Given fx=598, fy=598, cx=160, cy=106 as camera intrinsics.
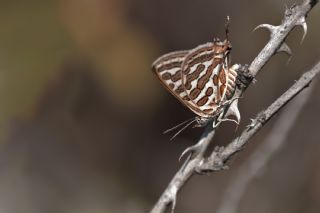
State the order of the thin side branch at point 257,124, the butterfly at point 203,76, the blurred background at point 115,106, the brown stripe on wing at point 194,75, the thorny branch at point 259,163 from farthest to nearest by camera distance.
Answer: the blurred background at point 115,106 → the thorny branch at point 259,163 → the brown stripe on wing at point 194,75 → the butterfly at point 203,76 → the thin side branch at point 257,124

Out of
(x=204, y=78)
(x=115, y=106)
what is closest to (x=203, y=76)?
(x=204, y=78)

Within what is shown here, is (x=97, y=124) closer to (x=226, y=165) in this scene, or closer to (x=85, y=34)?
(x=85, y=34)

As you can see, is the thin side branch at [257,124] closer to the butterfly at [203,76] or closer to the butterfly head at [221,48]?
the butterfly at [203,76]

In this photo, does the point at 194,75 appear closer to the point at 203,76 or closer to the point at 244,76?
the point at 203,76

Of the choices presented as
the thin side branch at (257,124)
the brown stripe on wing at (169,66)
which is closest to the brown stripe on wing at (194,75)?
the brown stripe on wing at (169,66)

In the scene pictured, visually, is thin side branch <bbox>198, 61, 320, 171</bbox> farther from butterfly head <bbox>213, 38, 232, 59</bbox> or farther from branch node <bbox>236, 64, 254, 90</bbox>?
butterfly head <bbox>213, 38, 232, 59</bbox>

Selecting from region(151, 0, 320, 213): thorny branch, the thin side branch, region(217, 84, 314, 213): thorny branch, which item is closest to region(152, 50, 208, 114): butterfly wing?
region(151, 0, 320, 213): thorny branch

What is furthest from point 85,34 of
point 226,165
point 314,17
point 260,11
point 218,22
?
point 226,165
